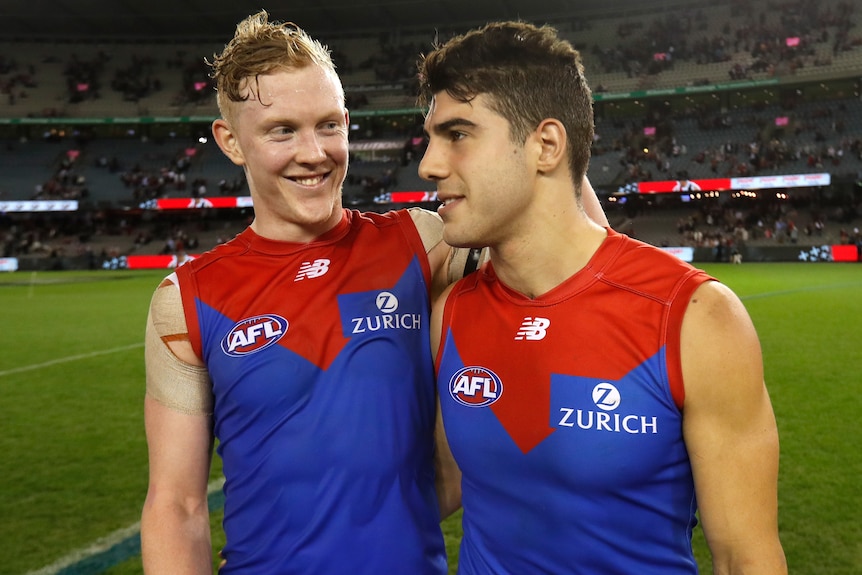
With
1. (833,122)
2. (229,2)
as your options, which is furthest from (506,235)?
(229,2)

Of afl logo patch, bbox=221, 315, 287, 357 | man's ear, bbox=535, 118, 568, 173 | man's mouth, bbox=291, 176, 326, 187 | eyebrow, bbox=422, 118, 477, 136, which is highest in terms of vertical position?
eyebrow, bbox=422, 118, 477, 136

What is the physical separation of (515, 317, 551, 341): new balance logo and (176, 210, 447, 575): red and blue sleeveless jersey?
389 mm

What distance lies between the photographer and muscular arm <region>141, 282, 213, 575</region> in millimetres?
1923

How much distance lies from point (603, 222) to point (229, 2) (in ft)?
152

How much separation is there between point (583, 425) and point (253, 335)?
975 millimetres

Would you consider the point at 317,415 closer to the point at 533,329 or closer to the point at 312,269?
the point at 312,269

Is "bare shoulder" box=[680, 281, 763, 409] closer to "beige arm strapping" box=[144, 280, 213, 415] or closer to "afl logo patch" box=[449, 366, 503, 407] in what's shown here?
"afl logo patch" box=[449, 366, 503, 407]

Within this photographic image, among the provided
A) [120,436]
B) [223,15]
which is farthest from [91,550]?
[223,15]

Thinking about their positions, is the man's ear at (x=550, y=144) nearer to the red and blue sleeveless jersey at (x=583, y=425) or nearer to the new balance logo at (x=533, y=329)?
the red and blue sleeveless jersey at (x=583, y=425)

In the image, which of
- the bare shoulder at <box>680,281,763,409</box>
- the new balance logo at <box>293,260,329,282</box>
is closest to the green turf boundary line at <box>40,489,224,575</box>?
the new balance logo at <box>293,260,329,282</box>

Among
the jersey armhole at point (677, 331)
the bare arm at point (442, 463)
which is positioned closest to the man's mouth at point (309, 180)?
the bare arm at point (442, 463)

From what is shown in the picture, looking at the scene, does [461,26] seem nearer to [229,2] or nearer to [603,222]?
[229,2]

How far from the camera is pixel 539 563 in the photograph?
1.85 metres

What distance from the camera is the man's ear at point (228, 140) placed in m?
2.27
